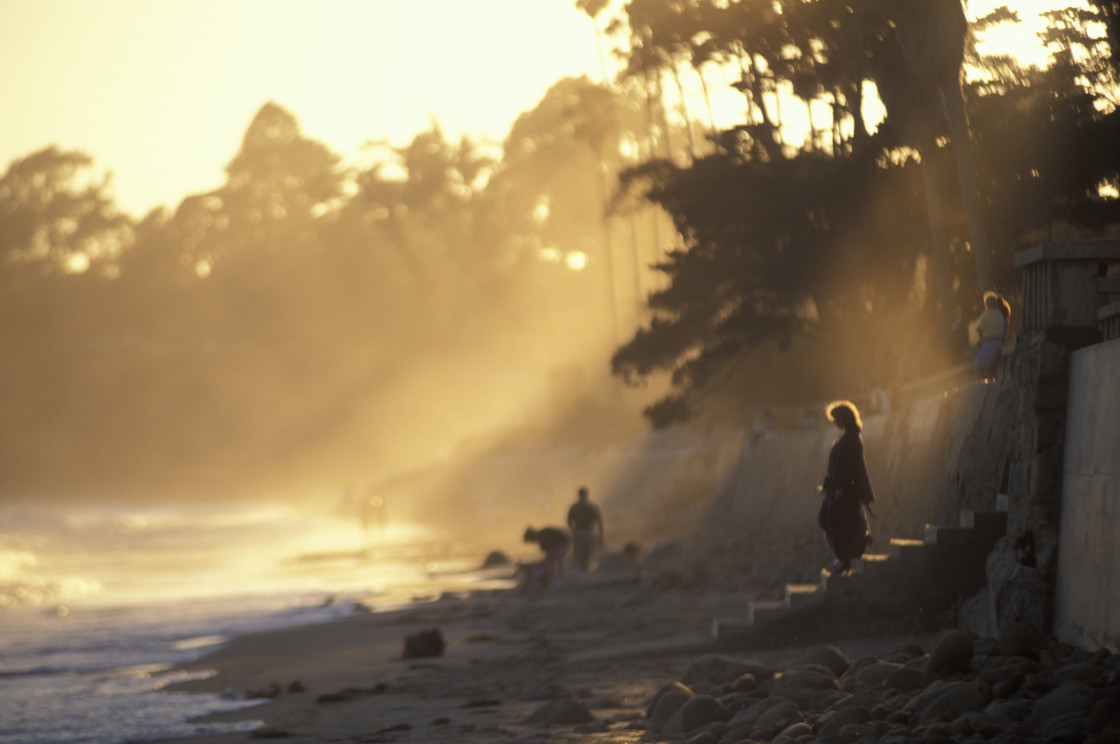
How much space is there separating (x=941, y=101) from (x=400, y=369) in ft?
207

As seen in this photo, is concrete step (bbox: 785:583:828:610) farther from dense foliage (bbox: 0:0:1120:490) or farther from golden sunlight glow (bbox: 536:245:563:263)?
golden sunlight glow (bbox: 536:245:563:263)

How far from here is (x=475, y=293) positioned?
70.9 metres

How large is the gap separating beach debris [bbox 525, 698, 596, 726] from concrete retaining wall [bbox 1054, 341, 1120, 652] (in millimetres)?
3015

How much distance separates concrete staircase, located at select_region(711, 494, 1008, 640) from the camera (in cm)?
960

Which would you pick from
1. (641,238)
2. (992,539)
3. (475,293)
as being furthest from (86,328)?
(992,539)

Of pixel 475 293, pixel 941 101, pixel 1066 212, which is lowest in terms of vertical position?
pixel 1066 212

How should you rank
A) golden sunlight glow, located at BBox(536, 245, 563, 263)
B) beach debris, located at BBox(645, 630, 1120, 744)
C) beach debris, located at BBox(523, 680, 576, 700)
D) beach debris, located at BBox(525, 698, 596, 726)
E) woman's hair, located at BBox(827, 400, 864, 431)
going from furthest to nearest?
1. golden sunlight glow, located at BBox(536, 245, 563, 263)
2. woman's hair, located at BBox(827, 400, 864, 431)
3. beach debris, located at BBox(523, 680, 576, 700)
4. beach debris, located at BBox(525, 698, 596, 726)
5. beach debris, located at BBox(645, 630, 1120, 744)

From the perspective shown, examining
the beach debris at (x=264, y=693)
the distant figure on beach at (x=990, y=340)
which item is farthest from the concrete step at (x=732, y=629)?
A: the beach debris at (x=264, y=693)

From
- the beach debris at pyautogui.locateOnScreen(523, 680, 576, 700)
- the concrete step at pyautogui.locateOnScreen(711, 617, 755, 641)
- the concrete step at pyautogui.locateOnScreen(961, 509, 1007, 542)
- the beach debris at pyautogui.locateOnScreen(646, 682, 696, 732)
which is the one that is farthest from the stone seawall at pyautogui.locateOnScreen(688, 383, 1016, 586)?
the beach debris at pyautogui.locateOnScreen(523, 680, 576, 700)

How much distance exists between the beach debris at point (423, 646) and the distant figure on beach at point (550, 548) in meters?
5.41

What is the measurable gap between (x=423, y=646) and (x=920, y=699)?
7512 mm

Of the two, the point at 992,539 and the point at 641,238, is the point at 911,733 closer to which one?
the point at 992,539

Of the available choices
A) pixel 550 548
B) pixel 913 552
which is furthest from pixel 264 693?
pixel 550 548

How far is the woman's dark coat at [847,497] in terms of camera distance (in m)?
10.6
